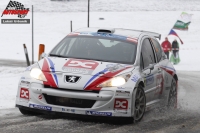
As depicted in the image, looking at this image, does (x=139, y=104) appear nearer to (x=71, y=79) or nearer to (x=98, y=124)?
(x=98, y=124)

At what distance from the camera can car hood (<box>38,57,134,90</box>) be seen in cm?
766

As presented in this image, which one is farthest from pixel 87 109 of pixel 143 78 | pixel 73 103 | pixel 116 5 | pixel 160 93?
pixel 116 5

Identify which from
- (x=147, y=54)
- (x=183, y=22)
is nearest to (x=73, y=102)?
(x=147, y=54)

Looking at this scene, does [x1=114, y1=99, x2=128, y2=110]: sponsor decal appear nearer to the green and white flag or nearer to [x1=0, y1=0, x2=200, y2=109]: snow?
[x1=0, y1=0, x2=200, y2=109]: snow

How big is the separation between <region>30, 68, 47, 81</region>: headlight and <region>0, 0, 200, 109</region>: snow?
966cm

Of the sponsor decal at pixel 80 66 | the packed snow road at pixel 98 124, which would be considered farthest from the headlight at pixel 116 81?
the packed snow road at pixel 98 124

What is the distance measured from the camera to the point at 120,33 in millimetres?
9508

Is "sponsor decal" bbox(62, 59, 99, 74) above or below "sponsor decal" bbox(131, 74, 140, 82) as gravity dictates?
above

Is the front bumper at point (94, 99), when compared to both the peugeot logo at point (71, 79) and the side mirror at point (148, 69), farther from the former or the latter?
the side mirror at point (148, 69)

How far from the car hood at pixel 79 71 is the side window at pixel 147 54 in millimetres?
733

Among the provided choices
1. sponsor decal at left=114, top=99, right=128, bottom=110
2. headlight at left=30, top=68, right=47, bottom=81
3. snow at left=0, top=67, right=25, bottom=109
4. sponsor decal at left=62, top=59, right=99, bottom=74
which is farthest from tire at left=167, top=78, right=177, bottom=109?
headlight at left=30, top=68, right=47, bottom=81

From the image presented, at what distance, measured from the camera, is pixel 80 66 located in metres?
8.06

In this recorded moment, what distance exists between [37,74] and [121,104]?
4.37 feet

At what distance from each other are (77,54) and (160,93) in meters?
1.67
